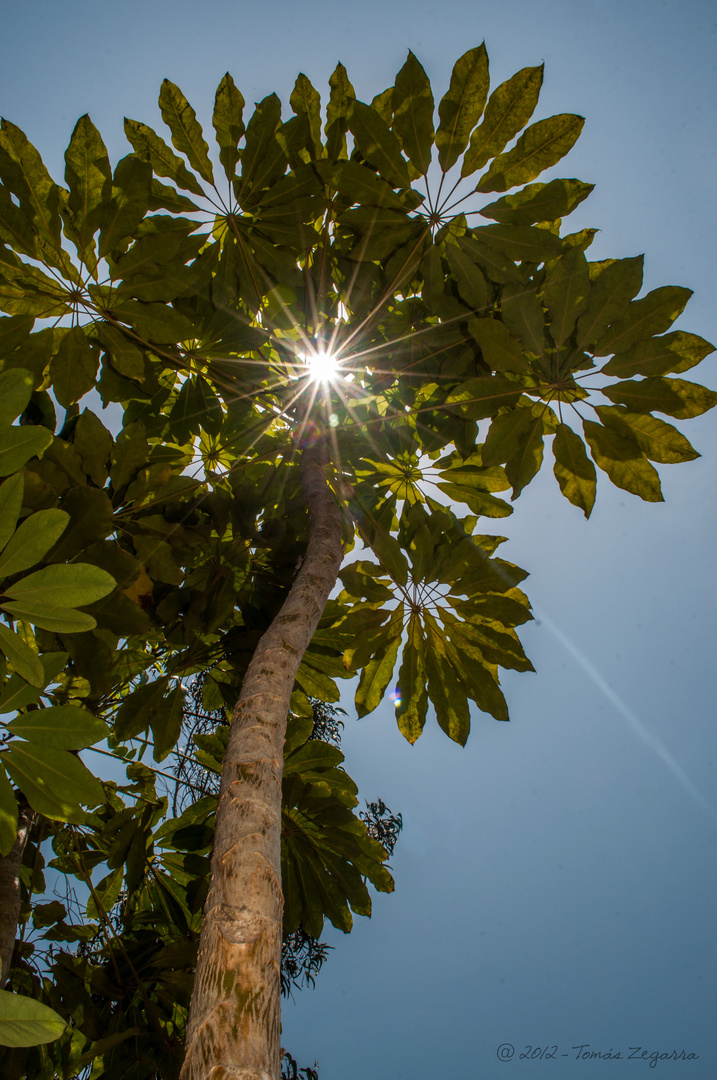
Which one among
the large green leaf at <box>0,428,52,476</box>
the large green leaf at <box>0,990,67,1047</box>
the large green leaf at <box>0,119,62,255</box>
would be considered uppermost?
the large green leaf at <box>0,119,62,255</box>

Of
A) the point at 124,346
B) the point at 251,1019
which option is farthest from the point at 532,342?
the point at 251,1019

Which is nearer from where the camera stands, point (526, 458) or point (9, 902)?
point (9, 902)

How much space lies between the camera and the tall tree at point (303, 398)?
144 centimetres

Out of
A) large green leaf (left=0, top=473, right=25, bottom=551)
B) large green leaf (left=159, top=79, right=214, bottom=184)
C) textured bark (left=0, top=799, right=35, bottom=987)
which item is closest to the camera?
large green leaf (left=0, top=473, right=25, bottom=551)

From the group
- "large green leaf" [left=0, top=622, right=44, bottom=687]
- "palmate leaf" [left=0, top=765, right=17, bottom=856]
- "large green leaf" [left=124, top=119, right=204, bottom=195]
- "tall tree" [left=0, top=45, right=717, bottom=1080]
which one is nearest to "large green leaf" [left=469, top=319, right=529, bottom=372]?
"tall tree" [left=0, top=45, right=717, bottom=1080]

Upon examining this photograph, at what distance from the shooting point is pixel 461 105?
5.17 feet

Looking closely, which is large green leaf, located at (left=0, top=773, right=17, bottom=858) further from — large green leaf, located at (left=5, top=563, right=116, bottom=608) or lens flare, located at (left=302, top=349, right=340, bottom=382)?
lens flare, located at (left=302, top=349, right=340, bottom=382)

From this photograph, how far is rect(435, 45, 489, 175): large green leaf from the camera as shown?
5.06 feet

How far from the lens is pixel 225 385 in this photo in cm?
217

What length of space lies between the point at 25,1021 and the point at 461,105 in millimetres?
2036

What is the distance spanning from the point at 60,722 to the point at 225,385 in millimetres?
1438

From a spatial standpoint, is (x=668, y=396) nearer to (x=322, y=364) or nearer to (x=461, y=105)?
(x=461, y=105)

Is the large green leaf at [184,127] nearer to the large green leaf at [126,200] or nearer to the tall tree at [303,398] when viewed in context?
the tall tree at [303,398]

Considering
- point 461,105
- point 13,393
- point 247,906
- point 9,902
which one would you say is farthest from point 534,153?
point 9,902
